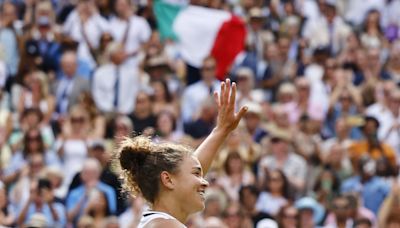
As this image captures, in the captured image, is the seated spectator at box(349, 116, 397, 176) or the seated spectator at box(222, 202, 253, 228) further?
the seated spectator at box(349, 116, 397, 176)

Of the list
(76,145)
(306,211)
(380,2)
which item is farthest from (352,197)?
(380,2)

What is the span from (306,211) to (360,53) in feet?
17.4

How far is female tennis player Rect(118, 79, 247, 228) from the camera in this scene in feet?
21.1

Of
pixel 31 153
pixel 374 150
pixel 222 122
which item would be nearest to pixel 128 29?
pixel 31 153

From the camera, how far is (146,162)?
653 centimetres

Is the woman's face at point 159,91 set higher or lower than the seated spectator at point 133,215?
higher

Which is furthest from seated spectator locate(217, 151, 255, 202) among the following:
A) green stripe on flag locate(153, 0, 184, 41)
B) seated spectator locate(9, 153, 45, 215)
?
green stripe on flag locate(153, 0, 184, 41)

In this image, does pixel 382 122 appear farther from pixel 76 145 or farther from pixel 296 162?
pixel 76 145

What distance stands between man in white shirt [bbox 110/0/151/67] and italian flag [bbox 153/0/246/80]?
1.96 feet

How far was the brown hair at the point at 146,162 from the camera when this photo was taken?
21.3 feet

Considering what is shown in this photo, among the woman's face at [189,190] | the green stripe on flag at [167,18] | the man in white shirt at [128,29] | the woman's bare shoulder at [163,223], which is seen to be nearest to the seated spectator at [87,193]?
the green stripe on flag at [167,18]

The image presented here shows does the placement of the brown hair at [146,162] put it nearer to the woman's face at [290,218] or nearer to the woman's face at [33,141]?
the woman's face at [290,218]

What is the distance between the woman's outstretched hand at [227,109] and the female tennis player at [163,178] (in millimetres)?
561

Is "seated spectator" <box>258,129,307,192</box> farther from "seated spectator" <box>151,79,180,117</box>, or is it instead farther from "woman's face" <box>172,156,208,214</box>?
"woman's face" <box>172,156,208,214</box>
